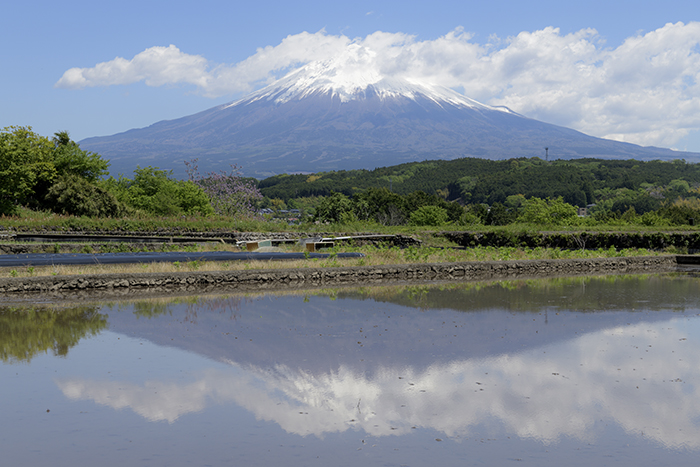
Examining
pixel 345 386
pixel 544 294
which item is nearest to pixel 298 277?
pixel 544 294

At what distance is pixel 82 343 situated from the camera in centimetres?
828

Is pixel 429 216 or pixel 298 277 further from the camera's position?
pixel 429 216

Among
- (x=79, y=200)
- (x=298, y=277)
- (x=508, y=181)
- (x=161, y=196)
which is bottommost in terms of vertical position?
(x=298, y=277)

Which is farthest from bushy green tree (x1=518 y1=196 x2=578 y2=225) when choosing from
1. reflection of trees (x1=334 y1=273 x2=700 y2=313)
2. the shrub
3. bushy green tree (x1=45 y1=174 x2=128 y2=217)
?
bushy green tree (x1=45 y1=174 x2=128 y2=217)

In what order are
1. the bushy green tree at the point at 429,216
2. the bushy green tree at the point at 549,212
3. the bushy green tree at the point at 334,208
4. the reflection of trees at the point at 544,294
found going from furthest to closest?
the bushy green tree at the point at 429,216, the bushy green tree at the point at 334,208, the bushy green tree at the point at 549,212, the reflection of trees at the point at 544,294

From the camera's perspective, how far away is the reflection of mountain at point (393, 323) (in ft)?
25.6

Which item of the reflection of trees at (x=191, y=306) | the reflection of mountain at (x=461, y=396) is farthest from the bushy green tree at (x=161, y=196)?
the reflection of mountain at (x=461, y=396)

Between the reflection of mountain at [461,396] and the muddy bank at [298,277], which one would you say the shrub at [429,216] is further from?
the reflection of mountain at [461,396]

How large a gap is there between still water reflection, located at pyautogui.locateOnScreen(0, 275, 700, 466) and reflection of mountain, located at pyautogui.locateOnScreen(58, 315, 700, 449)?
23 mm

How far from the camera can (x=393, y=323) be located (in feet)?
32.4

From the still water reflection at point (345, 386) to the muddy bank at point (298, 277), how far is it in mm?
1783

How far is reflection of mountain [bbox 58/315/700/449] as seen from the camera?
5.36 metres

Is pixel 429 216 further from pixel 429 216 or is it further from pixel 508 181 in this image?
pixel 508 181

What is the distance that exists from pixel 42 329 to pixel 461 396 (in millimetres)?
6468
